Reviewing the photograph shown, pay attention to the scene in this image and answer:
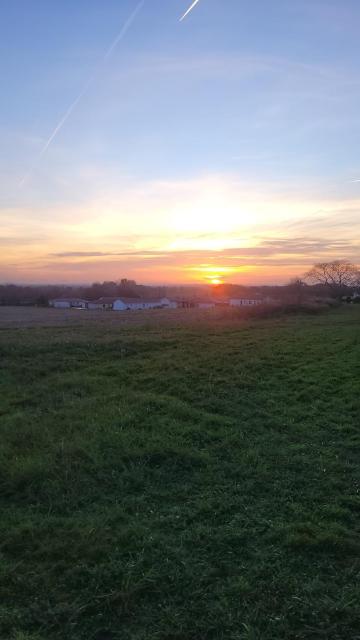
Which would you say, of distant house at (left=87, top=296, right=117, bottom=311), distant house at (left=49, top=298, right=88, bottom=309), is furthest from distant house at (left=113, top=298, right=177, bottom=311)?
distant house at (left=49, top=298, right=88, bottom=309)

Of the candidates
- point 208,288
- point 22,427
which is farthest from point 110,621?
point 208,288

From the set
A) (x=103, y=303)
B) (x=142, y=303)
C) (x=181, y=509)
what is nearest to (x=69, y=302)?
(x=103, y=303)

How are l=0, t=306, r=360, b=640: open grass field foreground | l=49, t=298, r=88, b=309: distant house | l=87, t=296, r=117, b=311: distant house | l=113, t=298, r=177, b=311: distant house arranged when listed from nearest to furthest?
l=0, t=306, r=360, b=640: open grass field foreground
l=113, t=298, r=177, b=311: distant house
l=87, t=296, r=117, b=311: distant house
l=49, t=298, r=88, b=309: distant house

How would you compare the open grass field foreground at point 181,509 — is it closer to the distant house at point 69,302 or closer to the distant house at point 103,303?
the distant house at point 103,303

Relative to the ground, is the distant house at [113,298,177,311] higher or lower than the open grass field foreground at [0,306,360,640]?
higher

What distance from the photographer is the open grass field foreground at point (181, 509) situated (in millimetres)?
3391

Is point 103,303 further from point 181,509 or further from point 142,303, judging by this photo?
point 181,509

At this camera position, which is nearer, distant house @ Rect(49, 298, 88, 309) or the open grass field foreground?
the open grass field foreground

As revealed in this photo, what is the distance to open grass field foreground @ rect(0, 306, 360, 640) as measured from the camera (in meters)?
3.39

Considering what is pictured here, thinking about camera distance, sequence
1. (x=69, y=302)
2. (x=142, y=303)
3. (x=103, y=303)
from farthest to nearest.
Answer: (x=69, y=302)
(x=142, y=303)
(x=103, y=303)

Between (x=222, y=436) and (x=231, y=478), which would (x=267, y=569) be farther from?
(x=222, y=436)

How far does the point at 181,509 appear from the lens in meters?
4.97

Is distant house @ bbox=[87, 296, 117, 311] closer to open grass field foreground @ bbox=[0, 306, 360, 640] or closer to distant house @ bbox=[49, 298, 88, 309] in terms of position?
distant house @ bbox=[49, 298, 88, 309]

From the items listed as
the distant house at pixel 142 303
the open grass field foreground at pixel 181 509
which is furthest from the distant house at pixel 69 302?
the open grass field foreground at pixel 181 509
